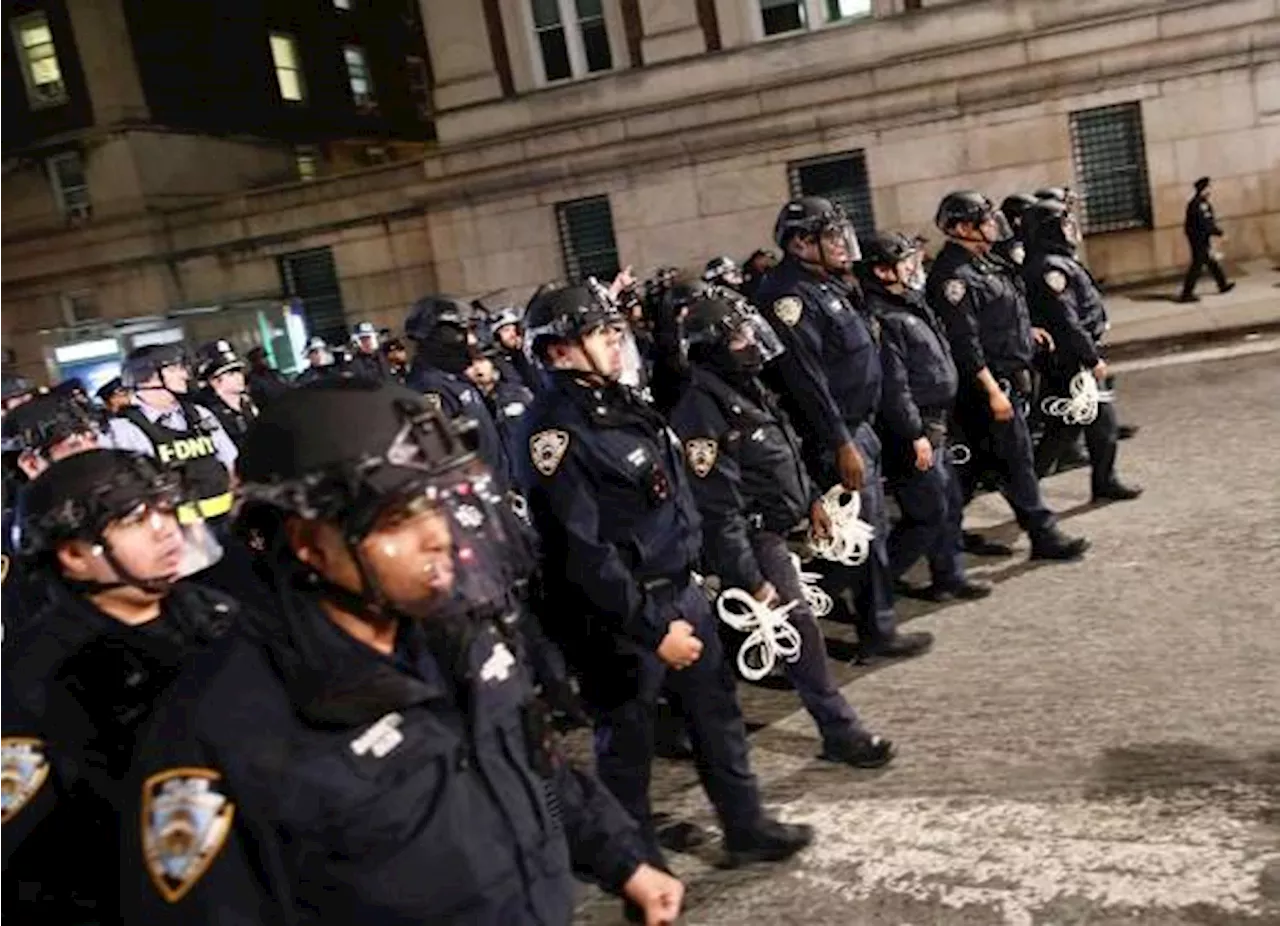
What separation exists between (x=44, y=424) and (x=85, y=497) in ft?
10.1

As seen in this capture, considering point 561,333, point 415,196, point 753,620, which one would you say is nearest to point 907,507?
point 753,620

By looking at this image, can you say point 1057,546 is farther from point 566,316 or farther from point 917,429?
point 566,316

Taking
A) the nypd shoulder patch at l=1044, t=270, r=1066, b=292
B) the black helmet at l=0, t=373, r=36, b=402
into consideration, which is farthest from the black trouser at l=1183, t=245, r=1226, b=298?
the black helmet at l=0, t=373, r=36, b=402

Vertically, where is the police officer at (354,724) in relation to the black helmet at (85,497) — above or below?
below

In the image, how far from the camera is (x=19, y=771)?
2.42m

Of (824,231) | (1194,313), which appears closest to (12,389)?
(824,231)

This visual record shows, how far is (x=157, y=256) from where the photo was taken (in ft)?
76.0

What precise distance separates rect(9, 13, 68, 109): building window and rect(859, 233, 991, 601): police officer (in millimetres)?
24998

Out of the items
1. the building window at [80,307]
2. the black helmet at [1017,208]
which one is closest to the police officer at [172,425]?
the black helmet at [1017,208]

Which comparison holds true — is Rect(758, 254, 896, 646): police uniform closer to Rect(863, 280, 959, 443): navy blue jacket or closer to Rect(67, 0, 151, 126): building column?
Rect(863, 280, 959, 443): navy blue jacket

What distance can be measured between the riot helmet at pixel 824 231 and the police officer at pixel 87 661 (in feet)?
12.2

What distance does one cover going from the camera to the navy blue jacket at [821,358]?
18.8 feet

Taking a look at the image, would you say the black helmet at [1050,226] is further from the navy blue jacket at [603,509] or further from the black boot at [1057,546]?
the navy blue jacket at [603,509]

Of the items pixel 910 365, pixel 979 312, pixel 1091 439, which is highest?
pixel 979 312
